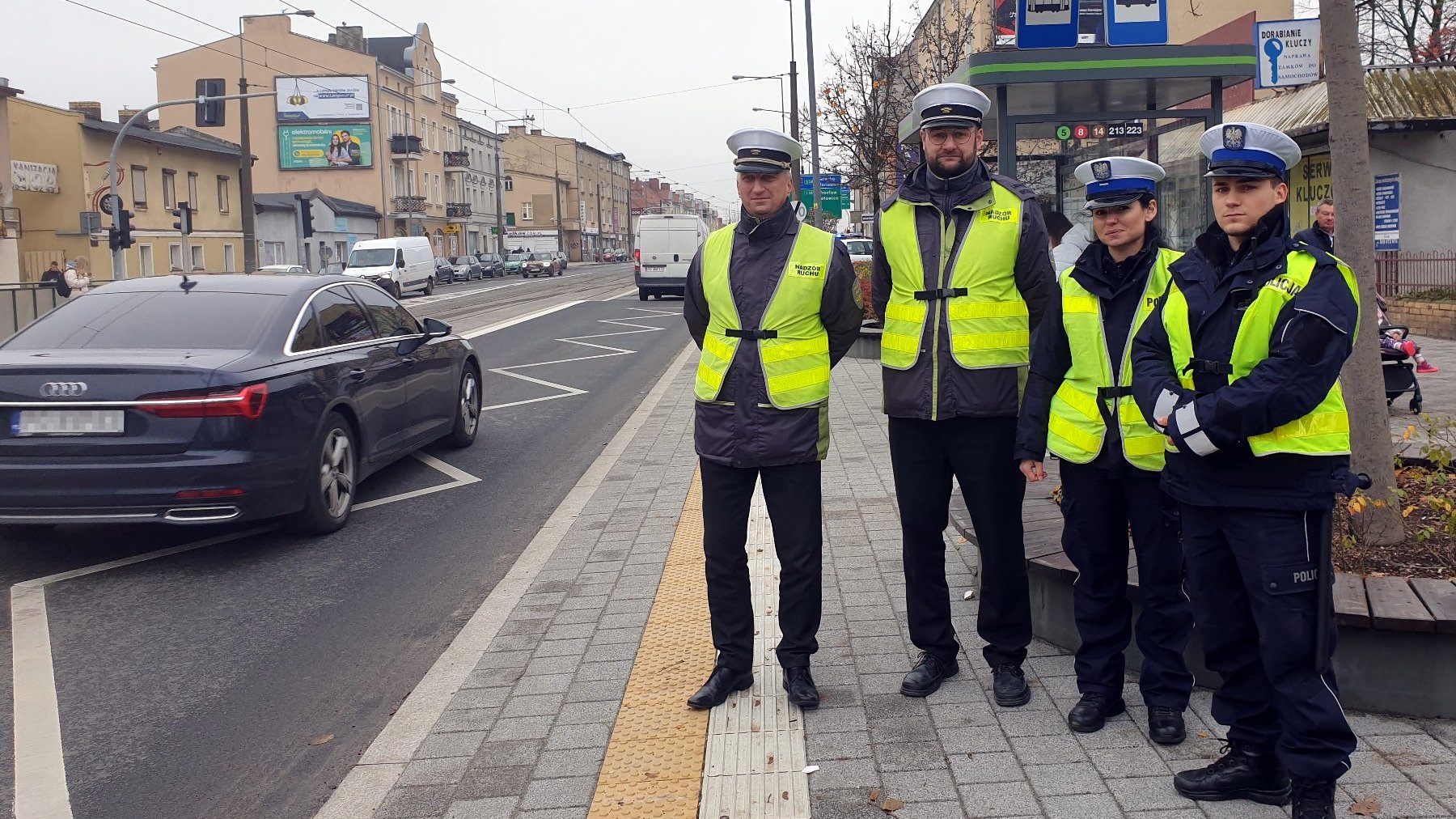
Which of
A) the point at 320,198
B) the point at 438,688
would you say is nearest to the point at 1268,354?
the point at 438,688

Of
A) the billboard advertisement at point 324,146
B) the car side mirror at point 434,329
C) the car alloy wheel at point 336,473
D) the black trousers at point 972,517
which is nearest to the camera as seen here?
the black trousers at point 972,517

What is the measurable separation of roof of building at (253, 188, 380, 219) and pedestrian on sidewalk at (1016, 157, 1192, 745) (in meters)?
51.1

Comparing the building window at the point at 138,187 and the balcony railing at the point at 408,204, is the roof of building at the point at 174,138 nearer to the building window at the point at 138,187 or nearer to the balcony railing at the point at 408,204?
the building window at the point at 138,187

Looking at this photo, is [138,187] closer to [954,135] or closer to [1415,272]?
[1415,272]

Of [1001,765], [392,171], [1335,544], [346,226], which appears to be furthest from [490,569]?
[392,171]

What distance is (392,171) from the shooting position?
72.6 m

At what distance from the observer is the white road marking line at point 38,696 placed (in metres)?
3.81

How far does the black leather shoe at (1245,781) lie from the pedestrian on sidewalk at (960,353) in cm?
81

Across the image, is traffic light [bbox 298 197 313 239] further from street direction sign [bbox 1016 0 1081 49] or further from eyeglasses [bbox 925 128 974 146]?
eyeglasses [bbox 925 128 974 146]

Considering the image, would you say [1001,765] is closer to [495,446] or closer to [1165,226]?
[1165,226]

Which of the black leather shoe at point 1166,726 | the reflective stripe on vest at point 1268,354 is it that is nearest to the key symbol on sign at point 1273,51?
the black leather shoe at point 1166,726

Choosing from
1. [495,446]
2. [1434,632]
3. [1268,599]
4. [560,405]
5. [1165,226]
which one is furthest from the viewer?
[560,405]

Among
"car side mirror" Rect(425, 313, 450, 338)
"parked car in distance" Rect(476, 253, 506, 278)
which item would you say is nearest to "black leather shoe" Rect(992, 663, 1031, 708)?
"car side mirror" Rect(425, 313, 450, 338)

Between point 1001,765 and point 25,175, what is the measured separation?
40.9 m
